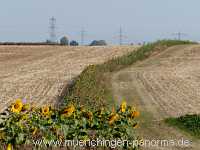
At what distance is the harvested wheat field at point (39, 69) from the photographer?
17062 mm

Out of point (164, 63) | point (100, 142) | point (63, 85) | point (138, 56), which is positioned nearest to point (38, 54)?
point (138, 56)

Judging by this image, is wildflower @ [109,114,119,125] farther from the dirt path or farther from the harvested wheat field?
the harvested wheat field

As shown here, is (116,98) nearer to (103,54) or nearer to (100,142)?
(100,142)

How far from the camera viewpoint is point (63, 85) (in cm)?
1908

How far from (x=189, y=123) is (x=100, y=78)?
9.31m

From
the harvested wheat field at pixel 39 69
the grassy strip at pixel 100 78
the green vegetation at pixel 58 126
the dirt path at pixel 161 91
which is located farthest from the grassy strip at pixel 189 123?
the harvested wheat field at pixel 39 69

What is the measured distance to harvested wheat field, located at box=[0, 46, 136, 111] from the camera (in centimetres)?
1706

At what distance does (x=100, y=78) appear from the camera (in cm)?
1914

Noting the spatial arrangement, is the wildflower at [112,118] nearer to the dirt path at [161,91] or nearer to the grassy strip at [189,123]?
the dirt path at [161,91]

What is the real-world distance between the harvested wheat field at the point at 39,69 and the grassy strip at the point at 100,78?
105 cm

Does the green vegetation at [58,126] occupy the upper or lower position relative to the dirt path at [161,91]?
upper

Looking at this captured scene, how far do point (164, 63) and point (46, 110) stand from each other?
75.3 feet

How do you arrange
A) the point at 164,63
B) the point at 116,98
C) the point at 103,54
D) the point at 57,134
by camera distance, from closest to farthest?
the point at 57,134, the point at 116,98, the point at 164,63, the point at 103,54

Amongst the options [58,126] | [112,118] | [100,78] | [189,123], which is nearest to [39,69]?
[100,78]
